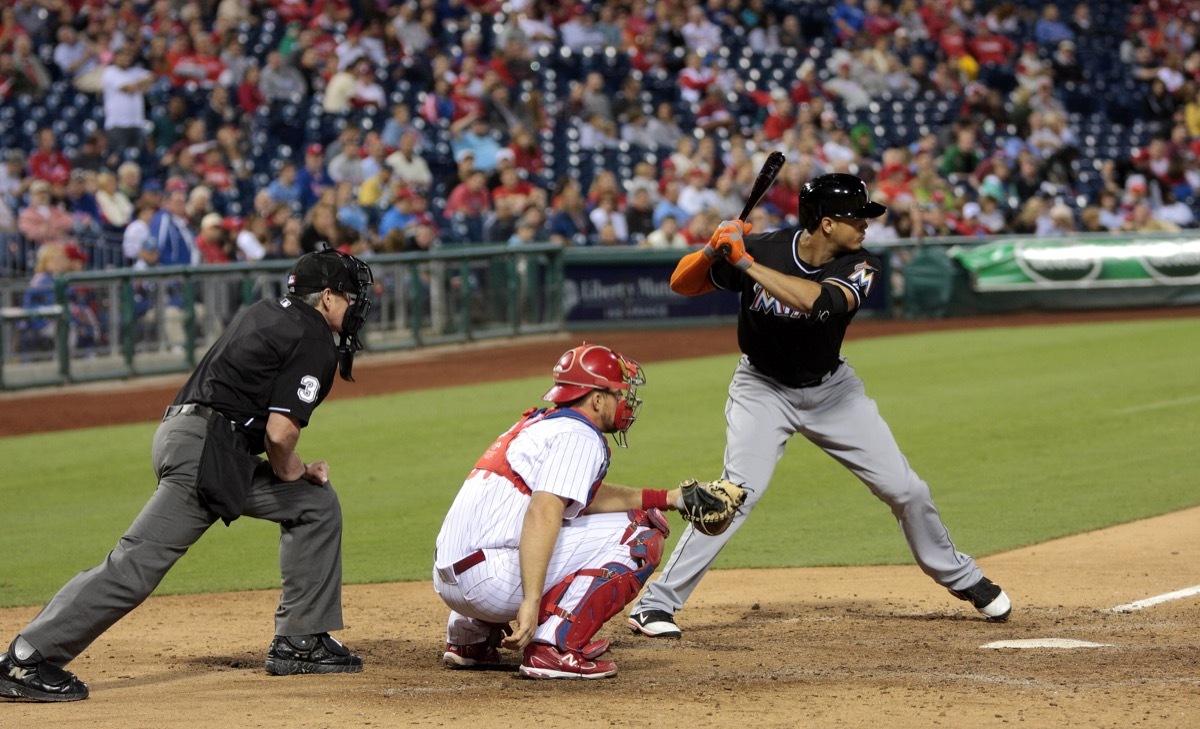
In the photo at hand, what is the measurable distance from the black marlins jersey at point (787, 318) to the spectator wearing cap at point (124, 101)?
14255 millimetres

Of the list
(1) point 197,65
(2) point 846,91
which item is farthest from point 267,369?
(2) point 846,91

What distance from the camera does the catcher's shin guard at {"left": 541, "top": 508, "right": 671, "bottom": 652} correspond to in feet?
17.3

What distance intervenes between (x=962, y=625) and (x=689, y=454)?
4531 mm

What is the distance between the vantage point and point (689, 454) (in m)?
10.7

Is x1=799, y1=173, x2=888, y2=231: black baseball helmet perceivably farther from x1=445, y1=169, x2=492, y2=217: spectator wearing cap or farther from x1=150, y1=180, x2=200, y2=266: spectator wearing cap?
x1=445, y1=169, x2=492, y2=217: spectator wearing cap

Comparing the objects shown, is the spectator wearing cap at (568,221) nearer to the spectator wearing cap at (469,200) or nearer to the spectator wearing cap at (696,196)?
the spectator wearing cap at (469,200)

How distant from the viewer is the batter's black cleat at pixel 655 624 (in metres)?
6.09

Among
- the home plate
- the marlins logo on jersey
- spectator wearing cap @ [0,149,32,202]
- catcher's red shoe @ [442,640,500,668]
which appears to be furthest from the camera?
spectator wearing cap @ [0,149,32,202]

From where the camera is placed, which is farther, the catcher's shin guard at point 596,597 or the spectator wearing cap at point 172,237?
the spectator wearing cap at point 172,237

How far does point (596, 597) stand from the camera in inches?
209

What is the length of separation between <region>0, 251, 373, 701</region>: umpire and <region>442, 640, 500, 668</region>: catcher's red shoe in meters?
0.32

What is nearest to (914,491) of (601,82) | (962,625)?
(962,625)

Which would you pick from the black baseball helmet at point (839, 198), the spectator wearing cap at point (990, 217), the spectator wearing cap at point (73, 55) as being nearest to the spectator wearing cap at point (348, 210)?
the spectator wearing cap at point (73, 55)

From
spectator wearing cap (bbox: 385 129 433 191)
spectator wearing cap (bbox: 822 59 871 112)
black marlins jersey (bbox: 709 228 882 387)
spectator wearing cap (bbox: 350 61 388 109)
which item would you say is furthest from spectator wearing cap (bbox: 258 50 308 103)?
black marlins jersey (bbox: 709 228 882 387)
